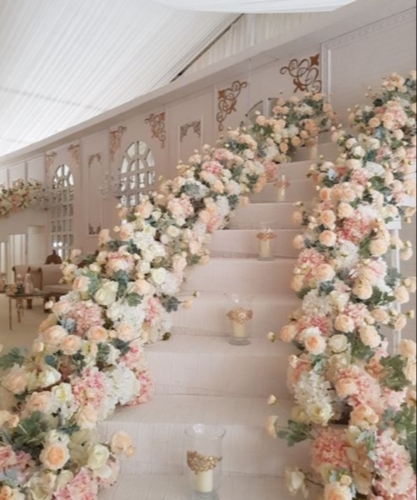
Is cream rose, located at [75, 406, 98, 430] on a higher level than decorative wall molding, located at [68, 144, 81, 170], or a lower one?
lower

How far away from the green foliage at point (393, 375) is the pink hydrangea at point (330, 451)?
0.17m

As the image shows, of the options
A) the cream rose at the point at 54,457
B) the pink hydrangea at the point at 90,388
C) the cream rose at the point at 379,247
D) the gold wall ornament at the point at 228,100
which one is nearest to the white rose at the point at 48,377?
the pink hydrangea at the point at 90,388

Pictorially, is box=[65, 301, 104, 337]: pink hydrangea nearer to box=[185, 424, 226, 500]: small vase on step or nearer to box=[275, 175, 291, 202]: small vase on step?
box=[185, 424, 226, 500]: small vase on step

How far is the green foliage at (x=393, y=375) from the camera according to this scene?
82cm

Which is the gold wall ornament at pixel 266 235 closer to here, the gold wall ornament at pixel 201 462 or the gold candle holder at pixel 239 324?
the gold candle holder at pixel 239 324

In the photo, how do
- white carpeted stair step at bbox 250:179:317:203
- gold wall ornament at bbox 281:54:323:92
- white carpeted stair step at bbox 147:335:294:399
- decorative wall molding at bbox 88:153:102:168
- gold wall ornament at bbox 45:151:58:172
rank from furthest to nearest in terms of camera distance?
decorative wall molding at bbox 88:153:102:168
gold wall ornament at bbox 281:54:323:92
gold wall ornament at bbox 45:151:58:172
white carpeted stair step at bbox 250:179:317:203
white carpeted stair step at bbox 147:335:294:399

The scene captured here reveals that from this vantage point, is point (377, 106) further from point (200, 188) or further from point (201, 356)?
point (201, 356)

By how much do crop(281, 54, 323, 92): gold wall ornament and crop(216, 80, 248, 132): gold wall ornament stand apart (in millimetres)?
444

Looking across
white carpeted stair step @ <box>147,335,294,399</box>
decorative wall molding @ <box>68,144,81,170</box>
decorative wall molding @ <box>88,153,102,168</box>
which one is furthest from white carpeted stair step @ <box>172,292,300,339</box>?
decorative wall molding @ <box>88,153,102,168</box>

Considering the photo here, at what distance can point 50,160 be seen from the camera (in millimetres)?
2707

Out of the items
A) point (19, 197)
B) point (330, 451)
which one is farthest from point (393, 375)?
point (19, 197)

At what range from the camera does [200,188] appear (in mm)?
1880

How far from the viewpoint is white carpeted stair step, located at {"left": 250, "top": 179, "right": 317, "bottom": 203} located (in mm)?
2150

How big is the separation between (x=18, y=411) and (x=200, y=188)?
1.10 meters
